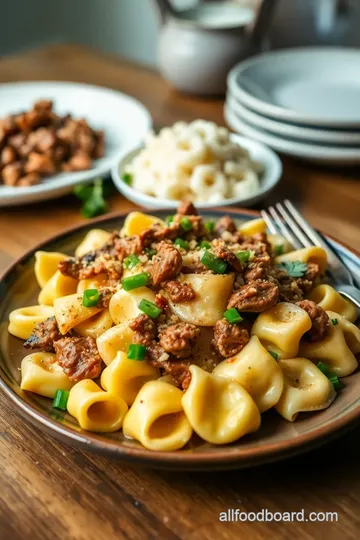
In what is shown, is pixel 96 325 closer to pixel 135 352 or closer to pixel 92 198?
pixel 135 352

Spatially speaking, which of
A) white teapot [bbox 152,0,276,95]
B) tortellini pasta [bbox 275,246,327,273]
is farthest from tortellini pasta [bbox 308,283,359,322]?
white teapot [bbox 152,0,276,95]

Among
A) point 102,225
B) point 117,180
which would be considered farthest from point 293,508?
point 117,180

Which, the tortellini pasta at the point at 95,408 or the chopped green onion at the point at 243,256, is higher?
the chopped green onion at the point at 243,256

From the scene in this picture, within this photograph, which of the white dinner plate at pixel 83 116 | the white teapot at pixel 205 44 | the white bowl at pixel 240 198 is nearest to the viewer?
the white bowl at pixel 240 198

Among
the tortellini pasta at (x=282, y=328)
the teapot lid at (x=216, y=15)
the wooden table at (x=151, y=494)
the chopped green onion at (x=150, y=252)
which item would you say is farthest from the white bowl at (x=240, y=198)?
the teapot lid at (x=216, y=15)

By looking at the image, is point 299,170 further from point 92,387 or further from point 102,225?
point 92,387

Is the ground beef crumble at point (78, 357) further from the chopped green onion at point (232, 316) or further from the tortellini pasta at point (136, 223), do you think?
the tortellini pasta at point (136, 223)

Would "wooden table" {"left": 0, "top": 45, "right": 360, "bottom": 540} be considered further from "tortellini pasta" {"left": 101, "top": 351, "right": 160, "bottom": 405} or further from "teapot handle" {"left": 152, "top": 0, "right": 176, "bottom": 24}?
"teapot handle" {"left": 152, "top": 0, "right": 176, "bottom": 24}

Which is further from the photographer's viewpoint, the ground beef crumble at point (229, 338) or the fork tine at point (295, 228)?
the fork tine at point (295, 228)
